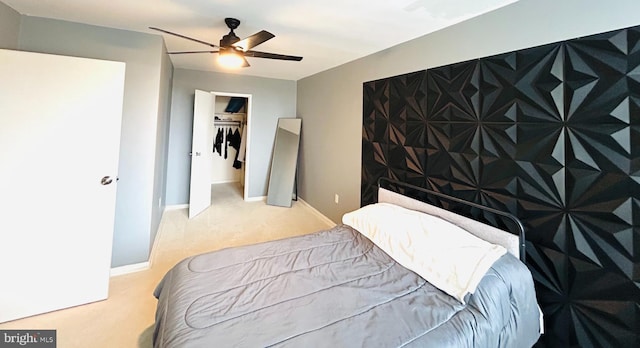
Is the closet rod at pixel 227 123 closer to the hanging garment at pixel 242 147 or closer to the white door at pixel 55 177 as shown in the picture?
the hanging garment at pixel 242 147

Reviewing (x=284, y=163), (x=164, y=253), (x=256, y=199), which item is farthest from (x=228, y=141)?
(x=164, y=253)

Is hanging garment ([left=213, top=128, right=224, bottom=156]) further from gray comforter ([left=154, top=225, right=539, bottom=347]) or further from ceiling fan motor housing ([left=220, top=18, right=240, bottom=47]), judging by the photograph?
gray comforter ([left=154, top=225, right=539, bottom=347])

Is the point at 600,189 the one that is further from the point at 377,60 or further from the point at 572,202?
the point at 377,60

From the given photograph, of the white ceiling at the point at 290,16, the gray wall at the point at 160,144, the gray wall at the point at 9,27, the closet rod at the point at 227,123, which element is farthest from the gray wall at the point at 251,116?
the gray wall at the point at 9,27

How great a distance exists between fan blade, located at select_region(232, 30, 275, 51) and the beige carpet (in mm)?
2239

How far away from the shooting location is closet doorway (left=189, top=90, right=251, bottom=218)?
429cm

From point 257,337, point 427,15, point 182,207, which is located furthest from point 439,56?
point 182,207

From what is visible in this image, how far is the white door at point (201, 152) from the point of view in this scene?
424 centimetres

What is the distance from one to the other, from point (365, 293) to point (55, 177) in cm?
237

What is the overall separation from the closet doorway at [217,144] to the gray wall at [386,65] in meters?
1.33

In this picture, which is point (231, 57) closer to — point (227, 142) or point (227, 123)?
point (227, 123)

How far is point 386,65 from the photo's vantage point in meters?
2.97

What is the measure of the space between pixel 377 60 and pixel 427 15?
99 cm

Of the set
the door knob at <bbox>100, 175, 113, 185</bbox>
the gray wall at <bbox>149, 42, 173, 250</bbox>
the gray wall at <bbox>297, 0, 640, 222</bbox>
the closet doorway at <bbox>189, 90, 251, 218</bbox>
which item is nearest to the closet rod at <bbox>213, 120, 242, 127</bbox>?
the closet doorway at <bbox>189, 90, 251, 218</bbox>
